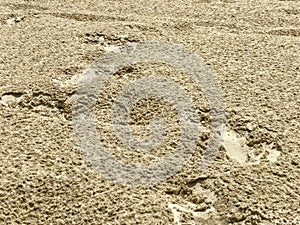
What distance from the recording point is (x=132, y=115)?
1389 mm

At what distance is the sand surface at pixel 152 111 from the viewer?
114cm

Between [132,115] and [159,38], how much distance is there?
0.38 meters

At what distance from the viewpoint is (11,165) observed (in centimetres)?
122

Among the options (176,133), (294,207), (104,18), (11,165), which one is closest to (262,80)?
(176,133)

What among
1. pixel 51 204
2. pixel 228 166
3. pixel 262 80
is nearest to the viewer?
pixel 51 204

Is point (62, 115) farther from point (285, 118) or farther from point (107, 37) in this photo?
point (285, 118)

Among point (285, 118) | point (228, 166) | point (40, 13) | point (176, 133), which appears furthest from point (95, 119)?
point (40, 13)

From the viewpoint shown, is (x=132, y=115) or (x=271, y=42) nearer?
(x=132, y=115)

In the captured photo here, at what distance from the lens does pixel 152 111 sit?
55.2 inches

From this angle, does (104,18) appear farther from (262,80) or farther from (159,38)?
(262,80)

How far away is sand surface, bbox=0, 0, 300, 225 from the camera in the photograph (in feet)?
3.74

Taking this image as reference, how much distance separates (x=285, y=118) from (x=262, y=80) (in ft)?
0.57

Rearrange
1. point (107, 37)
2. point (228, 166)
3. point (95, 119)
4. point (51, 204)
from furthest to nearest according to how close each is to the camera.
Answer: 1. point (107, 37)
2. point (95, 119)
3. point (228, 166)
4. point (51, 204)

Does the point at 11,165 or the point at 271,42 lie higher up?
the point at 271,42
